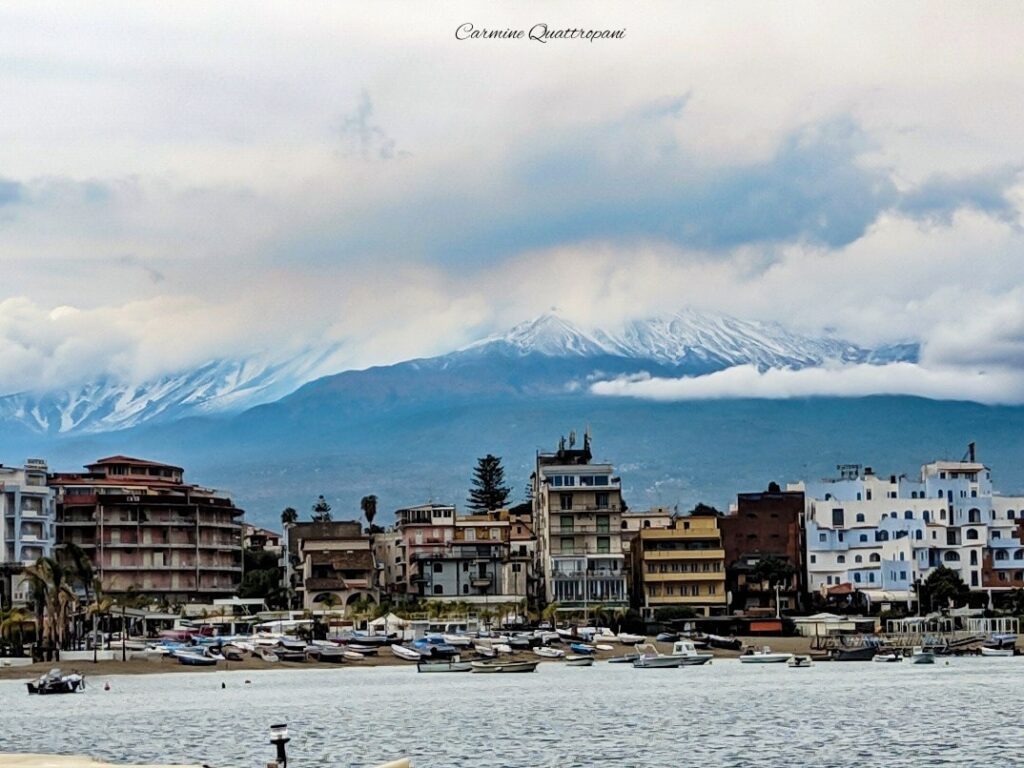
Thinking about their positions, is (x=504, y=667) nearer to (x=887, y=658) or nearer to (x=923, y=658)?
(x=923, y=658)

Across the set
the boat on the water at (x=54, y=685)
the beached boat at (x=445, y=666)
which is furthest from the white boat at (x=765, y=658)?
the boat on the water at (x=54, y=685)

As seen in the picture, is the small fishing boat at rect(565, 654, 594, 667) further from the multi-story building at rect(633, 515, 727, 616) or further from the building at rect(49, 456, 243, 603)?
the building at rect(49, 456, 243, 603)

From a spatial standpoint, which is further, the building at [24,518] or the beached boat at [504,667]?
the building at [24,518]

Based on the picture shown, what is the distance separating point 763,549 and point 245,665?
57469 mm

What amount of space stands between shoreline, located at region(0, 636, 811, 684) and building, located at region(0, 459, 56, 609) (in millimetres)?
25442

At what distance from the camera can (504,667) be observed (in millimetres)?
129750

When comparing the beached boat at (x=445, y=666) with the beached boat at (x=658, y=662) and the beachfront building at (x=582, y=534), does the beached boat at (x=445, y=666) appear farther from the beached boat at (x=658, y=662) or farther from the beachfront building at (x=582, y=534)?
the beachfront building at (x=582, y=534)

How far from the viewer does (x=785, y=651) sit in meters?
155

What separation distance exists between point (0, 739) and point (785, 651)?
290 ft

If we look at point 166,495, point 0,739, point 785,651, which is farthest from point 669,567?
point 0,739

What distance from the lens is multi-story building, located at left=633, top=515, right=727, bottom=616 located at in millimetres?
173250

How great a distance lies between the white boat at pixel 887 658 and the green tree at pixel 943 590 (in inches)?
1046

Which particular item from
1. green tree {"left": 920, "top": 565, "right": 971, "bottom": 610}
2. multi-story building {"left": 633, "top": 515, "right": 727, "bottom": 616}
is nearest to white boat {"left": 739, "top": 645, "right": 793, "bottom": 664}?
multi-story building {"left": 633, "top": 515, "right": 727, "bottom": 616}

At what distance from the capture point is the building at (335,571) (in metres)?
187
